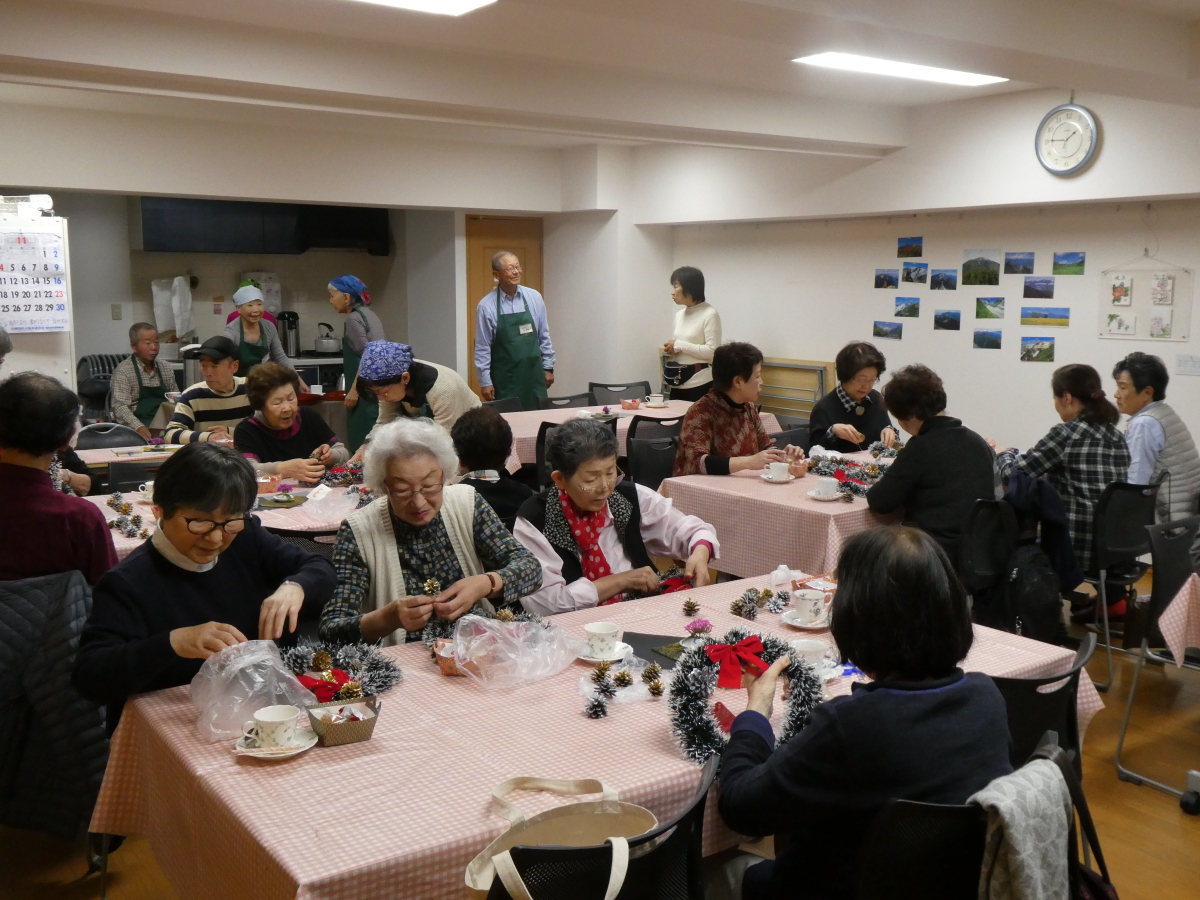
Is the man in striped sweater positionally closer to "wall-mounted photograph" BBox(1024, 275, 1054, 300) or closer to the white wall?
the white wall

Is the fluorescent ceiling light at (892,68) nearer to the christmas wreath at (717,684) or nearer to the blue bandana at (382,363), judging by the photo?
the blue bandana at (382,363)

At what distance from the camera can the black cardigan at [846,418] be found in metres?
5.90

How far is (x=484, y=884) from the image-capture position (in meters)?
1.52

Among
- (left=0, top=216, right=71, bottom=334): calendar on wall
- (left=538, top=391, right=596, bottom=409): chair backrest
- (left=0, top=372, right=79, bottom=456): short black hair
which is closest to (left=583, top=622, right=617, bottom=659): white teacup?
(left=0, top=372, right=79, bottom=456): short black hair

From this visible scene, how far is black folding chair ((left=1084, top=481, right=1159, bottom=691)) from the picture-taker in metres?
4.44

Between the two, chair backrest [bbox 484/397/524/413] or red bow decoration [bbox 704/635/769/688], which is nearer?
red bow decoration [bbox 704/635/769/688]

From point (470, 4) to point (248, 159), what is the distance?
16.4 feet

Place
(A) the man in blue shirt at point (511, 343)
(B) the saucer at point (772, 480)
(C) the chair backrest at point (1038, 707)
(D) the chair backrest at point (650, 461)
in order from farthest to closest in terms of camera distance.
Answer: (A) the man in blue shirt at point (511, 343), (D) the chair backrest at point (650, 461), (B) the saucer at point (772, 480), (C) the chair backrest at point (1038, 707)

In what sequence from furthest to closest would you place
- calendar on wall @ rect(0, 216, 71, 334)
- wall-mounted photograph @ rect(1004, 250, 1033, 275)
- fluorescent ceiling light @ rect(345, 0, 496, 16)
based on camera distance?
1. wall-mounted photograph @ rect(1004, 250, 1033, 275)
2. calendar on wall @ rect(0, 216, 71, 334)
3. fluorescent ceiling light @ rect(345, 0, 496, 16)

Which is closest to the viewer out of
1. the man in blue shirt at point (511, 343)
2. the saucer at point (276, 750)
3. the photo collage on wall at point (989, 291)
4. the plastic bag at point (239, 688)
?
the saucer at point (276, 750)

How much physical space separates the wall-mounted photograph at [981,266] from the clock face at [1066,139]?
88 cm

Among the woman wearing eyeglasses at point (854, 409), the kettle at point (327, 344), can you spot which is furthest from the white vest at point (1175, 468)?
the kettle at point (327, 344)

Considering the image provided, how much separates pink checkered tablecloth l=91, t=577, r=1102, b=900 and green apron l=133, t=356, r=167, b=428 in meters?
6.02

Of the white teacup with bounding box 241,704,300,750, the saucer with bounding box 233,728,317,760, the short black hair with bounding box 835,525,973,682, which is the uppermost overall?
the short black hair with bounding box 835,525,973,682
